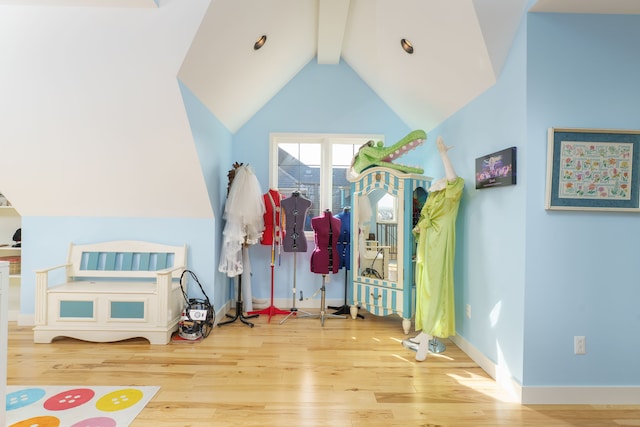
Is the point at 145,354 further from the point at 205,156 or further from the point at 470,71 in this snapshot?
the point at 470,71

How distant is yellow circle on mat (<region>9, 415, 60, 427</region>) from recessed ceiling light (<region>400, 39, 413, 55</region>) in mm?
3422

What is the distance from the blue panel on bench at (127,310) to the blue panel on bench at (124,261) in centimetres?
46

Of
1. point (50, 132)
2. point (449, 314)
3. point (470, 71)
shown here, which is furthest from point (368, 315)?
point (50, 132)

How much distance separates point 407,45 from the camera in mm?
2779

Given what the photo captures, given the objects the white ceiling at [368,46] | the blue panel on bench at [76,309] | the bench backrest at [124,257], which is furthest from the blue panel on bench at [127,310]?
the white ceiling at [368,46]

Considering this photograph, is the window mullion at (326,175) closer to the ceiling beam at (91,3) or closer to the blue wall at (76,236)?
the blue wall at (76,236)

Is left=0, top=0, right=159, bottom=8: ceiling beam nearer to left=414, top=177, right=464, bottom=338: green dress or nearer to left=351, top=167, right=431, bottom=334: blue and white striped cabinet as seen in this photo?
left=351, top=167, right=431, bottom=334: blue and white striped cabinet

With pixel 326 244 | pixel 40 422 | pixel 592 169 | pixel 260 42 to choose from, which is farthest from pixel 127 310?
pixel 592 169

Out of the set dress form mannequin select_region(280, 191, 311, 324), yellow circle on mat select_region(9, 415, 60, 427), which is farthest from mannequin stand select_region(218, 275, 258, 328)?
yellow circle on mat select_region(9, 415, 60, 427)

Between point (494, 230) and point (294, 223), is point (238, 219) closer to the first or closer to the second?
point (294, 223)

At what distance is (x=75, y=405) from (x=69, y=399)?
10cm

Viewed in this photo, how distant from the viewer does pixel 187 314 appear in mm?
2988

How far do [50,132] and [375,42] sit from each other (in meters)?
2.92

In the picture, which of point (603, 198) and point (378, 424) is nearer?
point (378, 424)
